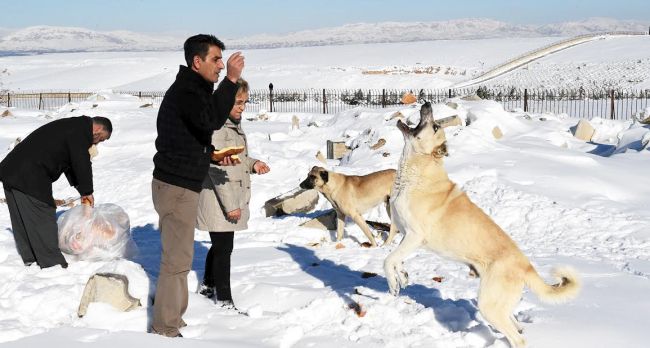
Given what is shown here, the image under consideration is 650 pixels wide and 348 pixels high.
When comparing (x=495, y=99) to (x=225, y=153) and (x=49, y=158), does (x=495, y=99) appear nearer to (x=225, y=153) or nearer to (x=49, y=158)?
(x=49, y=158)

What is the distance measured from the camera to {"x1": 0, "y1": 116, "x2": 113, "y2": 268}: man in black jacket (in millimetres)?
5953

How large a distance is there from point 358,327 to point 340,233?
3672 millimetres

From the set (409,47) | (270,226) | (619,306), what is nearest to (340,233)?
(270,226)

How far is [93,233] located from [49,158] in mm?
827

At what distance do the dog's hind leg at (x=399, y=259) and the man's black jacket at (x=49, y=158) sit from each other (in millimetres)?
2964

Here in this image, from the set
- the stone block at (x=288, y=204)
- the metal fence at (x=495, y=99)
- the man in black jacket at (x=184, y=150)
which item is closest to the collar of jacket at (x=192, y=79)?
the man in black jacket at (x=184, y=150)

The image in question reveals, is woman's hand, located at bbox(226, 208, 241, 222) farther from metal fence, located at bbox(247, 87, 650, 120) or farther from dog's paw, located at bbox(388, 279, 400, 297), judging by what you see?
metal fence, located at bbox(247, 87, 650, 120)

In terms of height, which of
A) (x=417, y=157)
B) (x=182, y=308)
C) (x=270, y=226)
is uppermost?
(x=417, y=157)

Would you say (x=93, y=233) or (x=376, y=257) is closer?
(x=93, y=233)

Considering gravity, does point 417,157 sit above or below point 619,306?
above

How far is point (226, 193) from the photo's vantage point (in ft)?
16.1

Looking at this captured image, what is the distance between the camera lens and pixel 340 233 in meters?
8.54

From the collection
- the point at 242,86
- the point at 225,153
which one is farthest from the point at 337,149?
the point at 225,153

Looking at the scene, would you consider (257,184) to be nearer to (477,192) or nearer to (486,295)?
(477,192)
